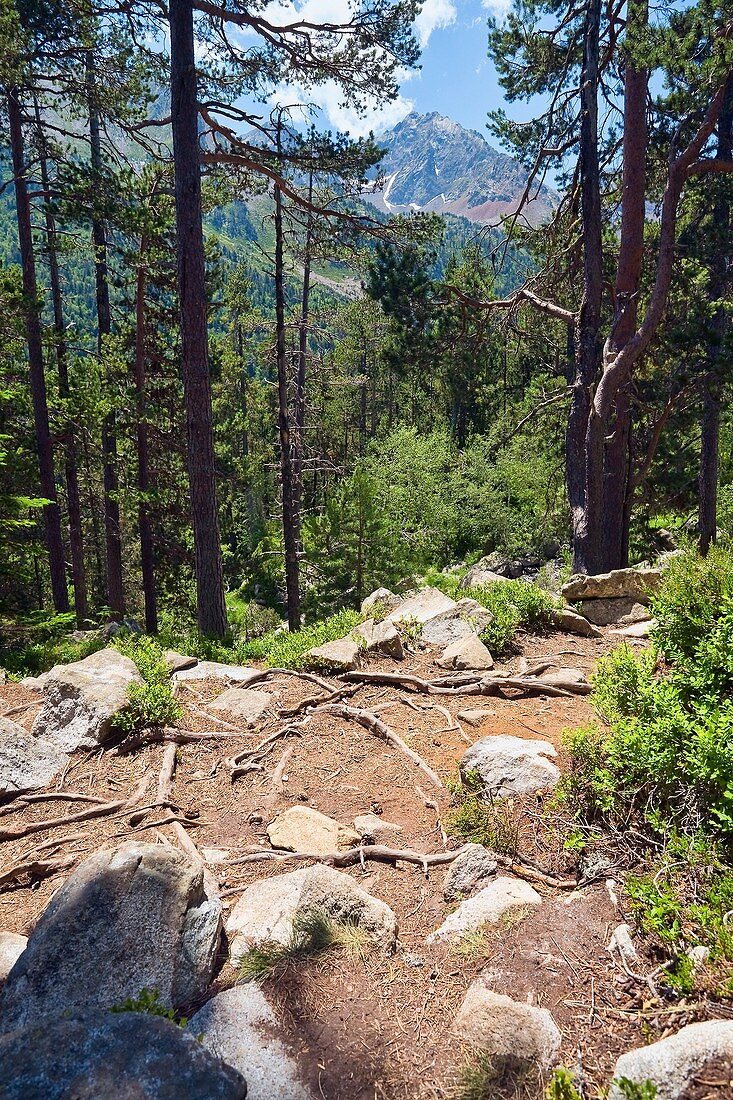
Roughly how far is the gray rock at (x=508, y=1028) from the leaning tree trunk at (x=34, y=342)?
10933 mm

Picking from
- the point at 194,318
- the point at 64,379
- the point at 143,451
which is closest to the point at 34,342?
the point at 64,379

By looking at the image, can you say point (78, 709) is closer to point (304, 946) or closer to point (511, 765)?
point (304, 946)

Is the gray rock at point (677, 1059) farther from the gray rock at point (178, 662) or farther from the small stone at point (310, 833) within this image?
the gray rock at point (178, 662)

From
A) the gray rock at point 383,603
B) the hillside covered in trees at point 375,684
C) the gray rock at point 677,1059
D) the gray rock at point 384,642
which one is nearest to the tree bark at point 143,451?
the hillside covered in trees at point 375,684

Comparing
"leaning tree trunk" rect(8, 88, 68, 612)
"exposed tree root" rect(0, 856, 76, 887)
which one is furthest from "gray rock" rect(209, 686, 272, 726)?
"leaning tree trunk" rect(8, 88, 68, 612)

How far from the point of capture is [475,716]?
5.09 m

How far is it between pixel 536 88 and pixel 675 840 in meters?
10.8

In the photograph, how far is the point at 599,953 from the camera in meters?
2.38

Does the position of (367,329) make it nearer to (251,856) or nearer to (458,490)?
(458,490)

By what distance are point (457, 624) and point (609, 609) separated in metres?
2.03

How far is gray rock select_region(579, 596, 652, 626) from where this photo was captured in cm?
732

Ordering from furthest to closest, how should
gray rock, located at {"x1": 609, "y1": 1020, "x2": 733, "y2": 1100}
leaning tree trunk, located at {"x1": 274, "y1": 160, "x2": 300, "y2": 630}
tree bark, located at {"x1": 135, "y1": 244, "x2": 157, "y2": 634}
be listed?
leaning tree trunk, located at {"x1": 274, "y1": 160, "x2": 300, "y2": 630} < tree bark, located at {"x1": 135, "y1": 244, "x2": 157, "y2": 634} < gray rock, located at {"x1": 609, "y1": 1020, "x2": 733, "y2": 1100}

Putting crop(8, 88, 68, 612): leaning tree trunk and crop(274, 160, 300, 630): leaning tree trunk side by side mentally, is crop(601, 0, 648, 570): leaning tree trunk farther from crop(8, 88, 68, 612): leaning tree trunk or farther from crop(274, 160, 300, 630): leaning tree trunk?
crop(8, 88, 68, 612): leaning tree trunk

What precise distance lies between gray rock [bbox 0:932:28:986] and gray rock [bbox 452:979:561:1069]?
1.87 m
